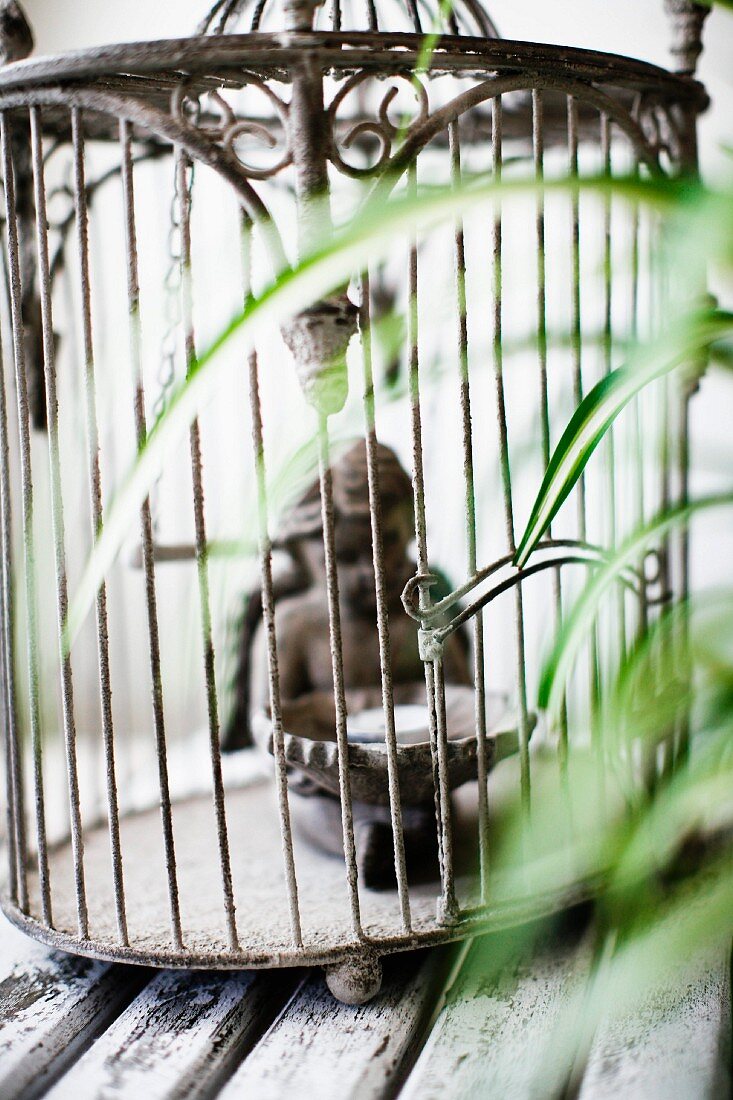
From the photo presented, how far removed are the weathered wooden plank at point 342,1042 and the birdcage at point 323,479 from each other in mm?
35

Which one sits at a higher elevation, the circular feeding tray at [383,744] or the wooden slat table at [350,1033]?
the circular feeding tray at [383,744]

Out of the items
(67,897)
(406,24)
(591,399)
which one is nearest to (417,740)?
(67,897)

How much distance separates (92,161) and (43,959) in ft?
4.47

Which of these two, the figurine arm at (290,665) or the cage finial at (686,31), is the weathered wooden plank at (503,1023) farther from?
the cage finial at (686,31)

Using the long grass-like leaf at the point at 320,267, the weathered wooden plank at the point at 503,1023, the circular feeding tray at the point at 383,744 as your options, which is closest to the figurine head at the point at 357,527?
the circular feeding tray at the point at 383,744

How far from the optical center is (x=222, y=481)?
1.59 m

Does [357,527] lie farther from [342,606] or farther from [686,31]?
[686,31]

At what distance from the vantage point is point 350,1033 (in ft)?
2.61

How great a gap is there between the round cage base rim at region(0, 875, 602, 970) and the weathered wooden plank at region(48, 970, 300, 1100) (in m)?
0.04

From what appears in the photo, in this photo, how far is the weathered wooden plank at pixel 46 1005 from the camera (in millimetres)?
762

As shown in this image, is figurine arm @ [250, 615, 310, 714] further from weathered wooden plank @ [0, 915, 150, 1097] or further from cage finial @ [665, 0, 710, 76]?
cage finial @ [665, 0, 710, 76]

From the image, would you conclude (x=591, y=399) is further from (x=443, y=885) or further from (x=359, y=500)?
(x=359, y=500)

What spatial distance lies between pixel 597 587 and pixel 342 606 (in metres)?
0.66

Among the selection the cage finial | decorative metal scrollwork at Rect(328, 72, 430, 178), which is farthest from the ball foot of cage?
the cage finial
